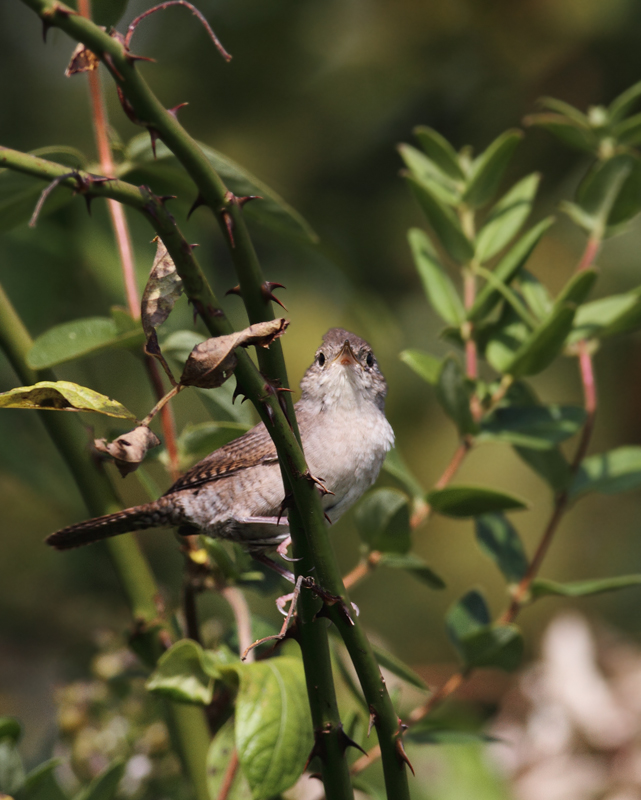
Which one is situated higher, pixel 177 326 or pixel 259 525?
pixel 177 326

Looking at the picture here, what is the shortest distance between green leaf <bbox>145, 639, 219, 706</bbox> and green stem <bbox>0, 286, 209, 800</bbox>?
17cm

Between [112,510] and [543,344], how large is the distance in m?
0.88

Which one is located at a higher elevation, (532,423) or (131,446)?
(131,446)

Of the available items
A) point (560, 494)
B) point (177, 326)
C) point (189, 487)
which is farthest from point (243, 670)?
point (560, 494)

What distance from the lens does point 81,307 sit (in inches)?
105

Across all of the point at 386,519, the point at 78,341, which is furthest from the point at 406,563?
the point at 78,341

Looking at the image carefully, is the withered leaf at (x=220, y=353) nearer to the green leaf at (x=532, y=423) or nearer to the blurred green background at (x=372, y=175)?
the green leaf at (x=532, y=423)

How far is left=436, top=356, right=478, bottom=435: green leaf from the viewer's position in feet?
5.13

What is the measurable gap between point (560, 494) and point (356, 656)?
1011mm

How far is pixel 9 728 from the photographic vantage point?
1.24 metres

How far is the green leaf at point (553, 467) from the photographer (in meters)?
1.74

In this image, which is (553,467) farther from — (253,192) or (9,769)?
(9,769)

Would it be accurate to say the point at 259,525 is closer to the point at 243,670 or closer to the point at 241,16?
the point at 243,670

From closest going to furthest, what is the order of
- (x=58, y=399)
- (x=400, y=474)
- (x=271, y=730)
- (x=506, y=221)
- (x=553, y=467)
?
(x=58, y=399) → (x=271, y=730) → (x=400, y=474) → (x=553, y=467) → (x=506, y=221)
